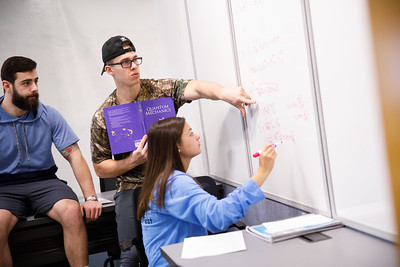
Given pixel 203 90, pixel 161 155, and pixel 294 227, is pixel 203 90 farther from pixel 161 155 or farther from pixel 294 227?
pixel 294 227

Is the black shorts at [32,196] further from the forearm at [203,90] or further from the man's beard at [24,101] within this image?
the forearm at [203,90]

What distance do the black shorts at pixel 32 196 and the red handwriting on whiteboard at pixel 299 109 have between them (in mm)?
1470

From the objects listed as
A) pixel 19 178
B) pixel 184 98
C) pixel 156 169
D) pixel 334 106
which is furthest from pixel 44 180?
pixel 334 106

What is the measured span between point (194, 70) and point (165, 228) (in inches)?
56.3

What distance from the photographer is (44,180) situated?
2480 mm

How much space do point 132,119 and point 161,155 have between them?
A: 74 centimetres

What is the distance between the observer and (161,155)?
1538mm

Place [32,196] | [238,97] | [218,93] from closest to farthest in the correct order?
[238,97] → [218,93] → [32,196]

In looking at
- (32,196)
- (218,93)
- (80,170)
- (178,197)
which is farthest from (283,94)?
(32,196)

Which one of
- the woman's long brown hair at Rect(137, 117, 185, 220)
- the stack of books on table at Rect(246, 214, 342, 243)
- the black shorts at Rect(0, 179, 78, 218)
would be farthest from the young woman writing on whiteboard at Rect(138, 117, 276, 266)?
the black shorts at Rect(0, 179, 78, 218)

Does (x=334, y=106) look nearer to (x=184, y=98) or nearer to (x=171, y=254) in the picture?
(x=171, y=254)

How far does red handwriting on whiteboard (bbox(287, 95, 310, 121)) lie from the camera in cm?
144

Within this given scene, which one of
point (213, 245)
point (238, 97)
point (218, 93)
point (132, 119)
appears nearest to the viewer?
point (213, 245)

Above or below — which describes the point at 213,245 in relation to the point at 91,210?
above
